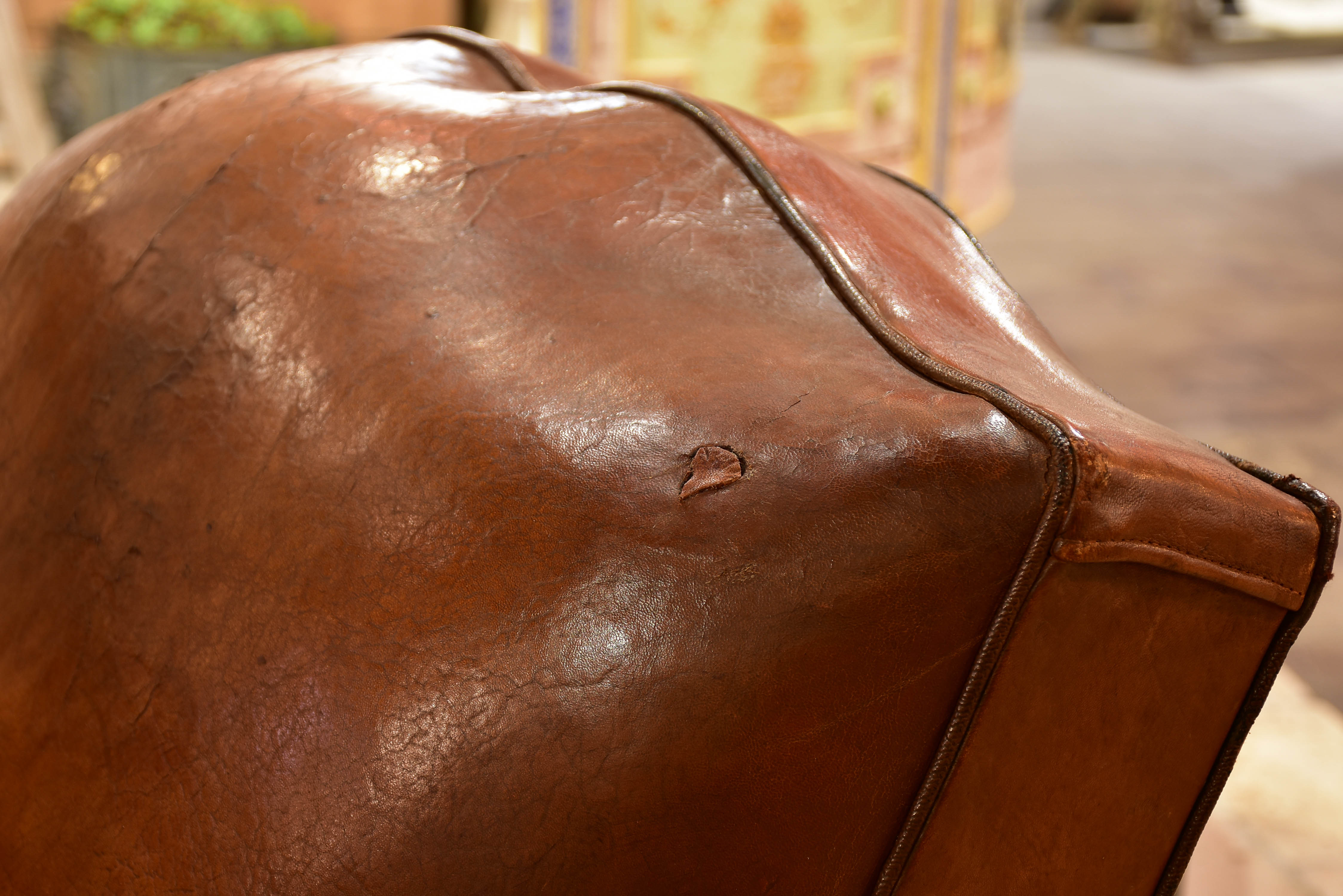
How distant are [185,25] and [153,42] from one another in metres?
0.10

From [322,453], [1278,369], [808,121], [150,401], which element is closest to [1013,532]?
[322,453]

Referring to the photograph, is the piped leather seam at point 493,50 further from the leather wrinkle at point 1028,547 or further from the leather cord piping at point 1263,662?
the leather cord piping at point 1263,662

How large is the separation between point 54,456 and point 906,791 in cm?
50

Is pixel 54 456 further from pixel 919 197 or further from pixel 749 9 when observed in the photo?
pixel 749 9

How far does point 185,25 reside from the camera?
3186 mm

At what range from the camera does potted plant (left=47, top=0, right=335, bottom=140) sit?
10.3ft

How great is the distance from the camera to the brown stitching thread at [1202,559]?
0.45 meters

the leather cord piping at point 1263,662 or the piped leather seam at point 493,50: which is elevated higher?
the piped leather seam at point 493,50

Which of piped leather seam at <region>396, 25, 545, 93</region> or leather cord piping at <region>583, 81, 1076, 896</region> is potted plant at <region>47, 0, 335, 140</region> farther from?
leather cord piping at <region>583, 81, 1076, 896</region>

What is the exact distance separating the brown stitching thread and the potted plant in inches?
124

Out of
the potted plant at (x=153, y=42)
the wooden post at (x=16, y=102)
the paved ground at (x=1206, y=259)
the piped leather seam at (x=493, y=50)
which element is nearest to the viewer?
the piped leather seam at (x=493, y=50)

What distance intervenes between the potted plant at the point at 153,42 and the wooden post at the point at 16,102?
0.13m

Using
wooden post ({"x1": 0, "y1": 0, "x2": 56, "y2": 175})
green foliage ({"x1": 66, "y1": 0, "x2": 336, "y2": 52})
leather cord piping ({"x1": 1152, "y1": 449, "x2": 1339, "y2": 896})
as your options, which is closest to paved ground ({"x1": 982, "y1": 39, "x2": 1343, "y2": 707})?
leather cord piping ({"x1": 1152, "y1": 449, "x2": 1339, "y2": 896})

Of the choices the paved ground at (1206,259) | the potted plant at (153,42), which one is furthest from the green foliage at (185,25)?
the paved ground at (1206,259)
